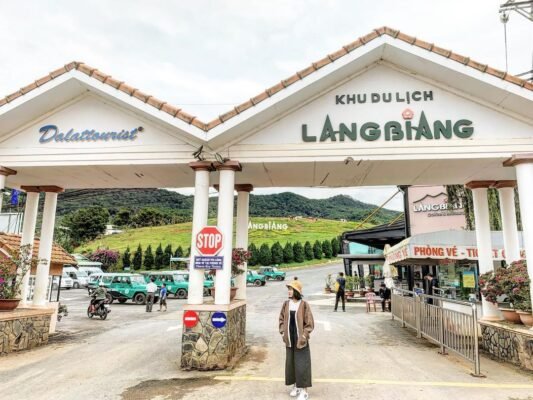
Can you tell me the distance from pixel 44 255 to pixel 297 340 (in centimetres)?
765

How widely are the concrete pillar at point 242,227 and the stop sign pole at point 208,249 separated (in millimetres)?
1395

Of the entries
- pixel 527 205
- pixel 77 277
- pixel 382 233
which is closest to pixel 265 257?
pixel 77 277

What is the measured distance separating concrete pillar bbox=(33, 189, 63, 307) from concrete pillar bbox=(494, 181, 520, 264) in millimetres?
11226

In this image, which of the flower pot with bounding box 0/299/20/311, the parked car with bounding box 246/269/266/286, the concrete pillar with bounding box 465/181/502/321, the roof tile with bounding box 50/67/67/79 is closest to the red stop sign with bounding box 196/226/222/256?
the roof tile with bounding box 50/67/67/79

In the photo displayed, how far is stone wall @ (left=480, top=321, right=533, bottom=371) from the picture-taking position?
682 cm

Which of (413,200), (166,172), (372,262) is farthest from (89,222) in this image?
(166,172)

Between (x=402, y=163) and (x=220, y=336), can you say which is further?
(x=402, y=163)

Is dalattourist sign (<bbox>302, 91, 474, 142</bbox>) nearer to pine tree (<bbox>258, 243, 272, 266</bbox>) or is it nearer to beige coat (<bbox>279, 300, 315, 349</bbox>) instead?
beige coat (<bbox>279, 300, 315, 349</bbox>)

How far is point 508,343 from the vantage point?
7.41 meters

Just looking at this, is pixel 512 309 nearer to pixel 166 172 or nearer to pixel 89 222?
pixel 166 172

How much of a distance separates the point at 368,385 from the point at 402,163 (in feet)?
13.7

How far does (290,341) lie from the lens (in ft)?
17.8

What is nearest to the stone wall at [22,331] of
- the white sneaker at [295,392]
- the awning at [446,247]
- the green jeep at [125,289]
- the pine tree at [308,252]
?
the white sneaker at [295,392]

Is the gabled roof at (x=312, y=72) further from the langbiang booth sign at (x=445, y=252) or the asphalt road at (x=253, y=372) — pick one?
the langbiang booth sign at (x=445, y=252)
